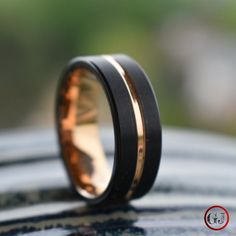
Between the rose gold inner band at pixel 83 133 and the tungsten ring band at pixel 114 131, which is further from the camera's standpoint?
the rose gold inner band at pixel 83 133

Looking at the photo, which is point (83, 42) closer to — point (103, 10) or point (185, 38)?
point (103, 10)

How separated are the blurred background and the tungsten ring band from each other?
1.50 metres

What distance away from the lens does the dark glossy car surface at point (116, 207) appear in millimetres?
630

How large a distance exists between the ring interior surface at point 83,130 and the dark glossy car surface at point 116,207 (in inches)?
1.0

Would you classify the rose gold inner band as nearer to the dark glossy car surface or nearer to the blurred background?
the dark glossy car surface

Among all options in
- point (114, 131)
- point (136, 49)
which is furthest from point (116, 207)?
point (136, 49)

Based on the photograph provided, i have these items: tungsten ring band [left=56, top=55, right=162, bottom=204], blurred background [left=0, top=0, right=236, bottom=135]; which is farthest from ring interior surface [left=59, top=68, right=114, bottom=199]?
blurred background [left=0, top=0, right=236, bottom=135]

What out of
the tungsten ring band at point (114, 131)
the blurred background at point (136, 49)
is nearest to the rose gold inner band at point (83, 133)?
the tungsten ring band at point (114, 131)

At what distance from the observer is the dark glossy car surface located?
2.07 ft

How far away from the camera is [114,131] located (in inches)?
25.7

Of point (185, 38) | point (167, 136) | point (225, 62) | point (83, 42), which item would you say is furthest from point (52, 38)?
point (167, 136)

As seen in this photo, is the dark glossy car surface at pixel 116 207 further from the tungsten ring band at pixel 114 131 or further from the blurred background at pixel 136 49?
the blurred background at pixel 136 49

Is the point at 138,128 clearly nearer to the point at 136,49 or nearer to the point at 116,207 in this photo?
the point at 116,207

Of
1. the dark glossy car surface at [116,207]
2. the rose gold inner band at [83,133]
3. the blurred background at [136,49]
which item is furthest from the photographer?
the blurred background at [136,49]
